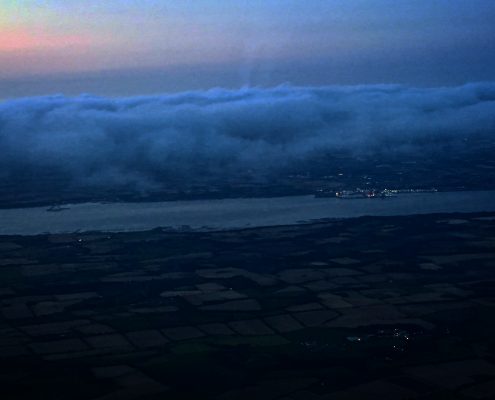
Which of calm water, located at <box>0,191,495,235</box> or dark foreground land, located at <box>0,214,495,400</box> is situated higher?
calm water, located at <box>0,191,495,235</box>

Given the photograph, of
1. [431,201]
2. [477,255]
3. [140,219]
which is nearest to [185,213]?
[140,219]

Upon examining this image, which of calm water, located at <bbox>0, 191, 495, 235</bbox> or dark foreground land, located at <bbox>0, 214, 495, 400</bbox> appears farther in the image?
calm water, located at <bbox>0, 191, 495, 235</bbox>

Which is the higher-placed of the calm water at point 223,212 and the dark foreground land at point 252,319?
the calm water at point 223,212

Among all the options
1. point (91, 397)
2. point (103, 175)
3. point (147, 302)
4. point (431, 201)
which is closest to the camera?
point (91, 397)

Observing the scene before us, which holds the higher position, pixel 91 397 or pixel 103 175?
pixel 103 175

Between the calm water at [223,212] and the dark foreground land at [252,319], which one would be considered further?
the calm water at [223,212]

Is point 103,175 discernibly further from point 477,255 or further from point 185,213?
point 477,255
